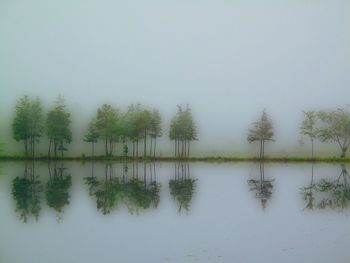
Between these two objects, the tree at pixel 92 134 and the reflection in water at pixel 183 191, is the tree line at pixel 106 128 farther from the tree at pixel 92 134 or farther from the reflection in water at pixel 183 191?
the reflection in water at pixel 183 191

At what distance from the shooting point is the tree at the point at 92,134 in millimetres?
39469

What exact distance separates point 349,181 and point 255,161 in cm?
1729

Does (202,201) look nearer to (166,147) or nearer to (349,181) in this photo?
(349,181)

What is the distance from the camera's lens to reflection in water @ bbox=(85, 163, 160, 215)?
14.0m

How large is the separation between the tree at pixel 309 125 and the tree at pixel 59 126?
Answer: 55.6ft

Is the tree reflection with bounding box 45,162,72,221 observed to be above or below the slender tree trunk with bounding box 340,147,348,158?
below

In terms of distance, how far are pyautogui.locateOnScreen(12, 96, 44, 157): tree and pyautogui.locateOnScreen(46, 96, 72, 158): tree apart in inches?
32.8

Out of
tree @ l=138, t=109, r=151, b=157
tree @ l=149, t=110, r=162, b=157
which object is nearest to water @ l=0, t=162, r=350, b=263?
tree @ l=138, t=109, r=151, b=157

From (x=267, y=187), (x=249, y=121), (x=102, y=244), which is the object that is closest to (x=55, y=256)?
(x=102, y=244)

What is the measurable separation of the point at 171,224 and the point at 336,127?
3260 cm

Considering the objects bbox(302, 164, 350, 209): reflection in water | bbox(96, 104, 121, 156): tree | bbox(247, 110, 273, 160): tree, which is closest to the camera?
bbox(302, 164, 350, 209): reflection in water

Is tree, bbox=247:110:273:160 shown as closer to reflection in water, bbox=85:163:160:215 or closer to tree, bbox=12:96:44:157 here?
tree, bbox=12:96:44:157

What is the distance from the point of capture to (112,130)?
131ft

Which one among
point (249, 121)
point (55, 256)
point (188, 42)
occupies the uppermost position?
point (188, 42)
